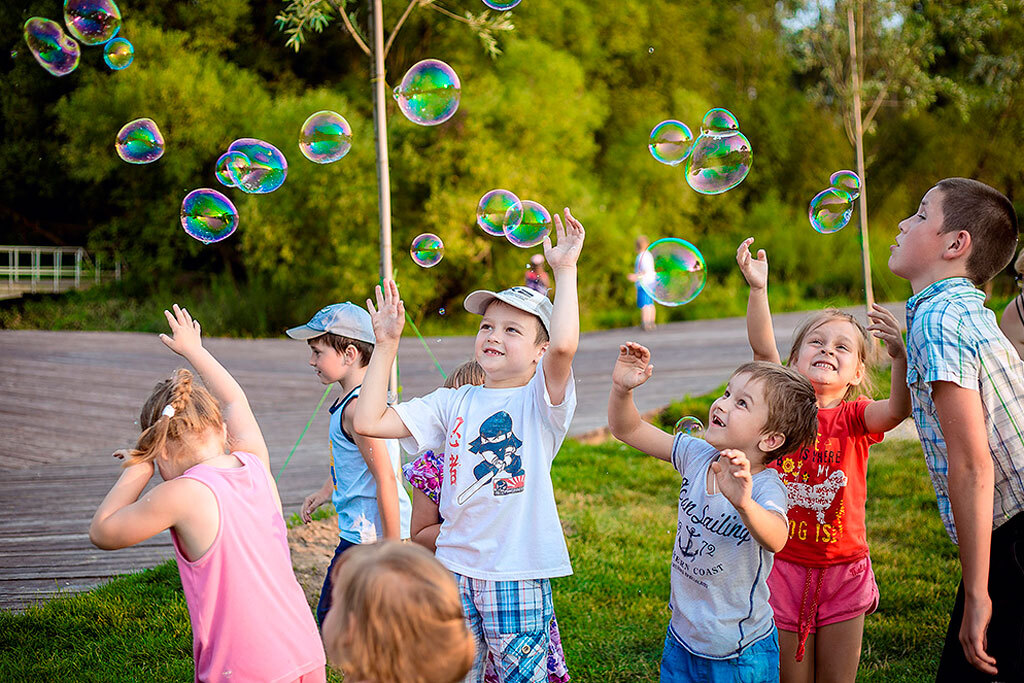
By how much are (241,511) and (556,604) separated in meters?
2.31

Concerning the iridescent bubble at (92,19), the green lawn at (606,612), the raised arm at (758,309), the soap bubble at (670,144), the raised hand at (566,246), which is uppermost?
the iridescent bubble at (92,19)

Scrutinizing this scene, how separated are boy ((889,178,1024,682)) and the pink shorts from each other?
0.53 metres

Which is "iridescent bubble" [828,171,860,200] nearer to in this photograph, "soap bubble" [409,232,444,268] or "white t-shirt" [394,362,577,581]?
"soap bubble" [409,232,444,268]

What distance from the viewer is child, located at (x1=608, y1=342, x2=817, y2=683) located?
2.44 m

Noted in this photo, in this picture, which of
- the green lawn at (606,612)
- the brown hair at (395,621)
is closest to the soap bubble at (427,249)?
the green lawn at (606,612)

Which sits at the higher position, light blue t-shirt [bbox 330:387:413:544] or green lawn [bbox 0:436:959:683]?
light blue t-shirt [bbox 330:387:413:544]

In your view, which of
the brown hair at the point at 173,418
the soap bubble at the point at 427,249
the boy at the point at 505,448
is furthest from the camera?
the soap bubble at the point at 427,249

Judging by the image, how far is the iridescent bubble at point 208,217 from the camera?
14.3ft

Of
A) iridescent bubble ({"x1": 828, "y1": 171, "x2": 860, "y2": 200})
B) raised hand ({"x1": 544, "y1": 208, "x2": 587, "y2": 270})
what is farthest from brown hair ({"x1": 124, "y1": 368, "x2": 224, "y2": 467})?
iridescent bubble ({"x1": 828, "y1": 171, "x2": 860, "y2": 200})

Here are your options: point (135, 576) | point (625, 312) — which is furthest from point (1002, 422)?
point (625, 312)

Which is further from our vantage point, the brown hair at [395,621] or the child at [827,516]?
the child at [827,516]

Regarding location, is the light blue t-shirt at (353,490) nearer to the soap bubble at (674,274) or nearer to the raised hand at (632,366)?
the raised hand at (632,366)

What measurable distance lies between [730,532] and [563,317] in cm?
74

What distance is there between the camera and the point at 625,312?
1767 cm
